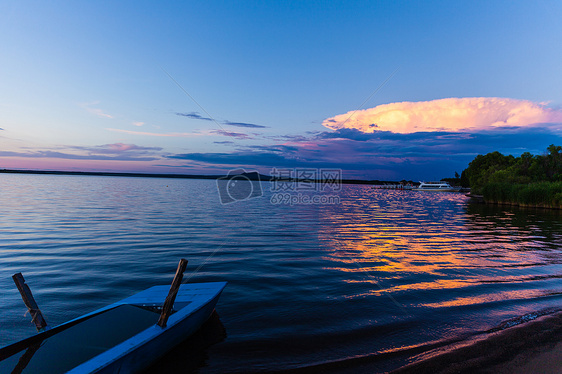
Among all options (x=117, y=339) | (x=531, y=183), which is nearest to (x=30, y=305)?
(x=117, y=339)

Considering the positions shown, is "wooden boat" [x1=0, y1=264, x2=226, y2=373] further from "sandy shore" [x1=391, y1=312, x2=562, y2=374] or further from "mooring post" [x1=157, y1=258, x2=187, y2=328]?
"sandy shore" [x1=391, y1=312, x2=562, y2=374]

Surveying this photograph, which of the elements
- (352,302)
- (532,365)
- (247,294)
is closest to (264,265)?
(247,294)

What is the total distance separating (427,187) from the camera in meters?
171

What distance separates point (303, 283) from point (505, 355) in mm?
6989

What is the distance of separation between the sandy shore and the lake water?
45cm

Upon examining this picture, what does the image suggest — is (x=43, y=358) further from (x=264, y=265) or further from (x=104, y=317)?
(x=264, y=265)

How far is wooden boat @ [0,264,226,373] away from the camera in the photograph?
5.73 m

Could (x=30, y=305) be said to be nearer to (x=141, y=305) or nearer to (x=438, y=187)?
(x=141, y=305)

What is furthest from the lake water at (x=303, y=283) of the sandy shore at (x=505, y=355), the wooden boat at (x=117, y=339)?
the wooden boat at (x=117, y=339)

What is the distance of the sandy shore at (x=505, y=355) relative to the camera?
20.8ft

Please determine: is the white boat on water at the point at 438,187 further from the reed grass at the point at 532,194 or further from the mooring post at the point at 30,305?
the mooring post at the point at 30,305

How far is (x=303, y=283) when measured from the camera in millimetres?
12453

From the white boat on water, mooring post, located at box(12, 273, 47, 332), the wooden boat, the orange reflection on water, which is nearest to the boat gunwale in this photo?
the wooden boat

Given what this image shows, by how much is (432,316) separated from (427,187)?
180m
